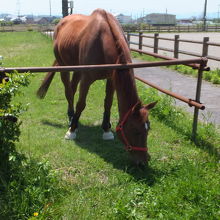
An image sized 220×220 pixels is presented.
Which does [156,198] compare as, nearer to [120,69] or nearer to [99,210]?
[99,210]

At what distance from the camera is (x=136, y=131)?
3.01 meters

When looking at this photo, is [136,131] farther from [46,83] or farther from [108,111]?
[46,83]

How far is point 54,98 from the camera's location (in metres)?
6.54

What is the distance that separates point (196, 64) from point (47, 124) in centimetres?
258

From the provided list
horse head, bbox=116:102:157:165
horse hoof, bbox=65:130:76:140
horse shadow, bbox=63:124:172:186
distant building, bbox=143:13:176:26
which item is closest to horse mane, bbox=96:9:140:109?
horse head, bbox=116:102:157:165

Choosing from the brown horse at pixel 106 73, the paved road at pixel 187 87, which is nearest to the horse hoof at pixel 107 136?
the brown horse at pixel 106 73

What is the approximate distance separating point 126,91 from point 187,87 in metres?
4.78

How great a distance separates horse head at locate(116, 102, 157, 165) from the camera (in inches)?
118

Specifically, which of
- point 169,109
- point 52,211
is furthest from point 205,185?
point 169,109

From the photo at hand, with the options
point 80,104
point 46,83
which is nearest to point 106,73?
point 80,104

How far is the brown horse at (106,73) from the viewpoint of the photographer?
3.04 meters

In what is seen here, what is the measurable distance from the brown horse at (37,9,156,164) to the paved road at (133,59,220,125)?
5.82 feet

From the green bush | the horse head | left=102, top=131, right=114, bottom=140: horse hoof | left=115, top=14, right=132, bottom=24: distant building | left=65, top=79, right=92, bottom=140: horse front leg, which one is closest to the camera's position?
the green bush

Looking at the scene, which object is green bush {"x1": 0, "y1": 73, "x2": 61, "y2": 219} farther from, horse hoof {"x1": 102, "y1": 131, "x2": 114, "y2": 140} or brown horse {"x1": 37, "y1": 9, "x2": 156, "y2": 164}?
horse hoof {"x1": 102, "y1": 131, "x2": 114, "y2": 140}
